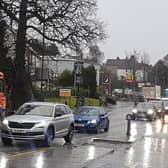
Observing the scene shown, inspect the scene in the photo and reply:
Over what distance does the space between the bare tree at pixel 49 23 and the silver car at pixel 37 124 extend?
1878 cm

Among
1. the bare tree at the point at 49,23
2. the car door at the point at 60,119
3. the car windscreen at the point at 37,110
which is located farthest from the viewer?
the bare tree at the point at 49,23

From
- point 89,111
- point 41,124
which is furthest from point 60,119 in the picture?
point 89,111

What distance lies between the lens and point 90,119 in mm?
30234

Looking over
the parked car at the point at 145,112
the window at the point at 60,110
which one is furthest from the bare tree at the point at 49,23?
the window at the point at 60,110

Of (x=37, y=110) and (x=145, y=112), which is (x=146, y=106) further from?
(x=37, y=110)

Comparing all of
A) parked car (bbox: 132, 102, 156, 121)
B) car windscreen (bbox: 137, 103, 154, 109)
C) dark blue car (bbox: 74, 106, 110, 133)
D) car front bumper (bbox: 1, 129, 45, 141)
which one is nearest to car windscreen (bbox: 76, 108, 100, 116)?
dark blue car (bbox: 74, 106, 110, 133)

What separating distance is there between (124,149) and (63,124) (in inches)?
103

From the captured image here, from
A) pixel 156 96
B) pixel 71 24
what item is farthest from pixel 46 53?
pixel 156 96

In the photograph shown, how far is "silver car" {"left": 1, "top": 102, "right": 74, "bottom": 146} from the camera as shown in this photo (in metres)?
20.0

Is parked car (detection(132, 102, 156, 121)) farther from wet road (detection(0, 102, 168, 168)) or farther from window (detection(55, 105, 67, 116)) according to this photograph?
window (detection(55, 105, 67, 116))

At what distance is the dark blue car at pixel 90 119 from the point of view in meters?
30.1

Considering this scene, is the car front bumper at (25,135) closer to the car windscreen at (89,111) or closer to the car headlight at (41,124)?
the car headlight at (41,124)

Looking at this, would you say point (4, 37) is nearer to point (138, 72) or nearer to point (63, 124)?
point (63, 124)

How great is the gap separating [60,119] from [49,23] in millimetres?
20830
